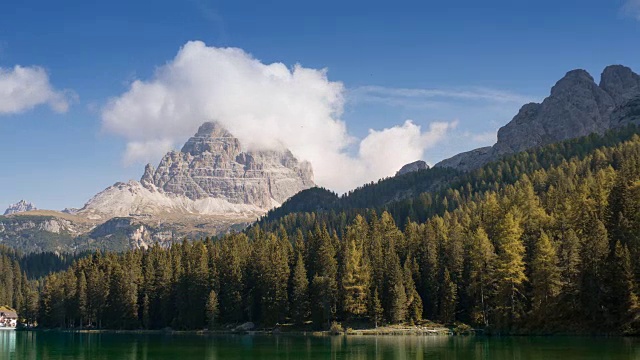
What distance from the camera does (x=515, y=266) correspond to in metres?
117

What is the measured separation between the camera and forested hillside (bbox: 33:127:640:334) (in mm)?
108438

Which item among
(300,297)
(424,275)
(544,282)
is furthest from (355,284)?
(544,282)

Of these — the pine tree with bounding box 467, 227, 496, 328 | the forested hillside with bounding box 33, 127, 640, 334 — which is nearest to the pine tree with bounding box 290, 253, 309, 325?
the forested hillside with bounding box 33, 127, 640, 334

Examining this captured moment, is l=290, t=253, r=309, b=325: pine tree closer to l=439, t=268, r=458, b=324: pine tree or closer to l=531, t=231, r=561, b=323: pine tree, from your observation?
l=439, t=268, r=458, b=324: pine tree

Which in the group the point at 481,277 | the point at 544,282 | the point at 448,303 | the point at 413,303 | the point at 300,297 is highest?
the point at 481,277

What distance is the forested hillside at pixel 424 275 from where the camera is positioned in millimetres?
108438

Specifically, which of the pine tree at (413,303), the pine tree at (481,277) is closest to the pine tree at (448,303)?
the pine tree at (481,277)

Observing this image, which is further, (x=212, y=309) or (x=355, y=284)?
(x=212, y=309)

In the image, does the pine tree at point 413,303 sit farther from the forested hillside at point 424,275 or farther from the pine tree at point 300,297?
the pine tree at point 300,297

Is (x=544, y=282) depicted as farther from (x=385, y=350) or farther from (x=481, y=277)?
(x=385, y=350)

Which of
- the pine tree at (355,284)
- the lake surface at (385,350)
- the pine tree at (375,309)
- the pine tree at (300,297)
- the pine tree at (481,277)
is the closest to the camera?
the lake surface at (385,350)

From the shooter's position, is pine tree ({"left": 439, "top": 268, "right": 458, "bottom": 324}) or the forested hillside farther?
pine tree ({"left": 439, "top": 268, "right": 458, "bottom": 324})

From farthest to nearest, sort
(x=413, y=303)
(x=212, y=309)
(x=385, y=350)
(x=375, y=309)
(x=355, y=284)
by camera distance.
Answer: (x=212, y=309), (x=355, y=284), (x=375, y=309), (x=413, y=303), (x=385, y=350)

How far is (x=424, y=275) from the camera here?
138 m
